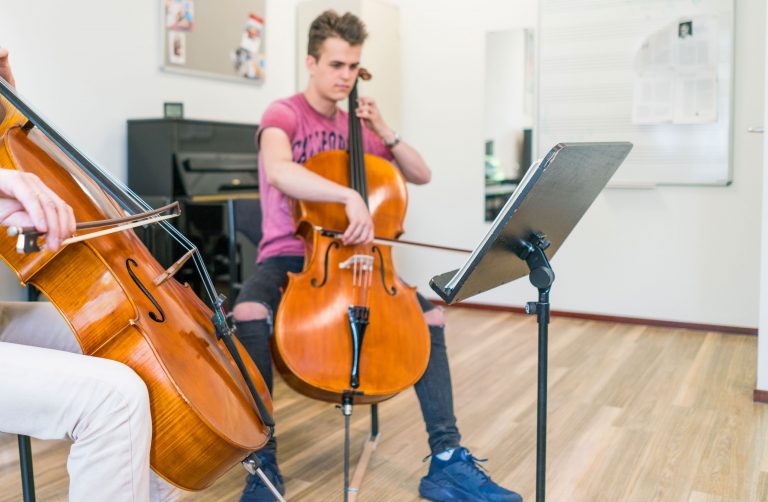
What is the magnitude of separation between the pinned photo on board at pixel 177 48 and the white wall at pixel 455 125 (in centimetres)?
7

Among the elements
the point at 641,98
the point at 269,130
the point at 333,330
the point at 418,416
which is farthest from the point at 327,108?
the point at 641,98

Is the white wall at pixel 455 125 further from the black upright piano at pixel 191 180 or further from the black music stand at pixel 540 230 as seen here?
the black music stand at pixel 540 230

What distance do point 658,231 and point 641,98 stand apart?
0.70m

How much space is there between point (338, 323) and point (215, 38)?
260 centimetres

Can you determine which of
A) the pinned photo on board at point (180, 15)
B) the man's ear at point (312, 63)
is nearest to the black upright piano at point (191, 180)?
the pinned photo on board at point (180, 15)

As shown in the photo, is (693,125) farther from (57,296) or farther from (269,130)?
(57,296)

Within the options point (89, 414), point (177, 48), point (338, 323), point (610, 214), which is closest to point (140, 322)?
point (89, 414)

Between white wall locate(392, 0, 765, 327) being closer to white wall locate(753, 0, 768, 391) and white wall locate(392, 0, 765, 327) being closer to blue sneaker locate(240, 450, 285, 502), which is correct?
white wall locate(753, 0, 768, 391)

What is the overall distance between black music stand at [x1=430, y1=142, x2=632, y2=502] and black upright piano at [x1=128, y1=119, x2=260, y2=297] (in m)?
2.01

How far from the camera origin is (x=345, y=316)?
6.05ft

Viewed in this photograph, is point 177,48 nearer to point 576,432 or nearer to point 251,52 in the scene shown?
point 251,52

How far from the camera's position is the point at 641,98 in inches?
160

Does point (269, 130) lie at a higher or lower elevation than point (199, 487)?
higher

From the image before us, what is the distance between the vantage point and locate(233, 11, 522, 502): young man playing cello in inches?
76.6
